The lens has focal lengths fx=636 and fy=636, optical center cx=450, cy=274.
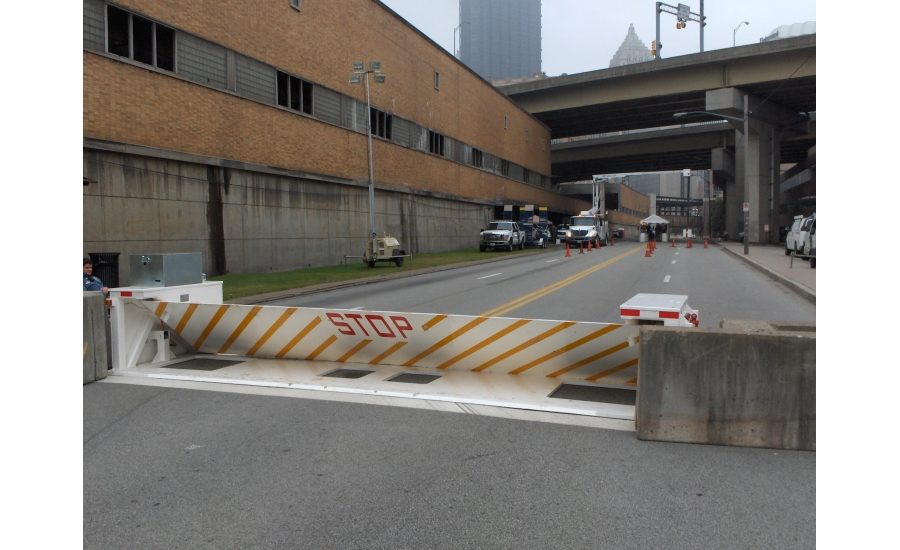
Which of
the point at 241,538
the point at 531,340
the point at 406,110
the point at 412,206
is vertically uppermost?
the point at 406,110

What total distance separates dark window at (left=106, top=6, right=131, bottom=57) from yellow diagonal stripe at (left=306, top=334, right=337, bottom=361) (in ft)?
53.3

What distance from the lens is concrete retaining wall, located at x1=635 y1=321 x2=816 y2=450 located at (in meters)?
5.15

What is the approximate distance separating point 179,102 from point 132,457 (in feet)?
65.1

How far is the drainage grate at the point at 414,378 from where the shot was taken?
292 inches

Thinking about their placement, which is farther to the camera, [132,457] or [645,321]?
[645,321]

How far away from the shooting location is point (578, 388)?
706 cm

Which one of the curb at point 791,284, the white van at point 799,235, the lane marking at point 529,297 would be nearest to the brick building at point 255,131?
the lane marking at point 529,297

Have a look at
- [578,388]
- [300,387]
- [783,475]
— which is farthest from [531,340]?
[783,475]

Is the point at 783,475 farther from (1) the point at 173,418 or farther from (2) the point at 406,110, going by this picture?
(2) the point at 406,110

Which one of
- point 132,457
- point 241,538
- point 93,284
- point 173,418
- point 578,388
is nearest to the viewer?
point 241,538

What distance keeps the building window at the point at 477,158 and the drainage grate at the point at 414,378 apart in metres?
47.2

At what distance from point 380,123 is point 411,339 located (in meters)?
31.9

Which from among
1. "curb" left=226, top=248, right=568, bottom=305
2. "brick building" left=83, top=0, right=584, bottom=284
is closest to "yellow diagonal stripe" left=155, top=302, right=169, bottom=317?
"curb" left=226, top=248, right=568, bottom=305

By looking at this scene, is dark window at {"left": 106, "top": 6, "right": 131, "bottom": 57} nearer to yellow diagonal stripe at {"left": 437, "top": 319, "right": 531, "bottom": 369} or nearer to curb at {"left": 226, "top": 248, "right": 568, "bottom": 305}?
curb at {"left": 226, "top": 248, "right": 568, "bottom": 305}
